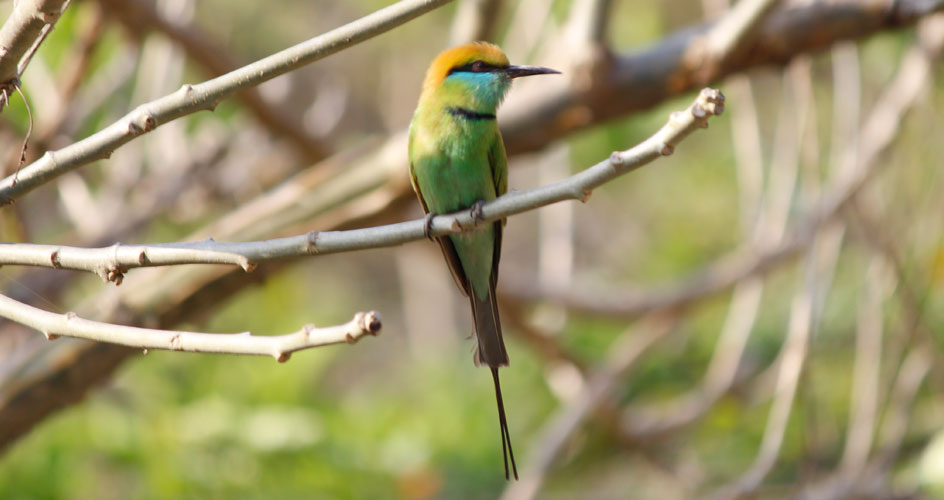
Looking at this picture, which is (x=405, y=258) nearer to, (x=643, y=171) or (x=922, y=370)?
(x=643, y=171)

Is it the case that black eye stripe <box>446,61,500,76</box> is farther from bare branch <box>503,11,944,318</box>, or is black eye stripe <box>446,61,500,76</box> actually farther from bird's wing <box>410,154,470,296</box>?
bare branch <box>503,11,944,318</box>

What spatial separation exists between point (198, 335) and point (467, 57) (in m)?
1.41

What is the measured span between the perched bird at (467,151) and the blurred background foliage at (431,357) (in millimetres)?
276

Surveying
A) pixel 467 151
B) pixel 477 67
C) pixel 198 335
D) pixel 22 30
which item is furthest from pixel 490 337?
pixel 22 30

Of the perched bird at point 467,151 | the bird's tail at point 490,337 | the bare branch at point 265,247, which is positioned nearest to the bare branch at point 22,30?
the bare branch at point 265,247

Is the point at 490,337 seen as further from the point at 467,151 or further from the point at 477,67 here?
the point at 477,67

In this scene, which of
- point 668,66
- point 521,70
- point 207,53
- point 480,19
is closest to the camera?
point 521,70

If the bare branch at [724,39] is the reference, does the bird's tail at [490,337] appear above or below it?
below

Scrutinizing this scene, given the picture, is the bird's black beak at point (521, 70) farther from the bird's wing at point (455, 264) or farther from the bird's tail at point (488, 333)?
the bird's tail at point (488, 333)

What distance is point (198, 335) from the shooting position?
1.07m

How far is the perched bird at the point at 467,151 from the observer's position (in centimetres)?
226

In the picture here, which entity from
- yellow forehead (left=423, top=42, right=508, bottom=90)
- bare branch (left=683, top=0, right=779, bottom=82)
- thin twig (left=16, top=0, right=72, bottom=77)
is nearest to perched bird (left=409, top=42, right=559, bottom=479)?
Answer: yellow forehead (left=423, top=42, right=508, bottom=90)

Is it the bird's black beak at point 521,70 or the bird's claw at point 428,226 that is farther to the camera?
the bird's black beak at point 521,70

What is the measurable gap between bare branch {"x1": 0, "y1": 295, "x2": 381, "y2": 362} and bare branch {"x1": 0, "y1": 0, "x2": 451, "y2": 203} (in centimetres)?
18
